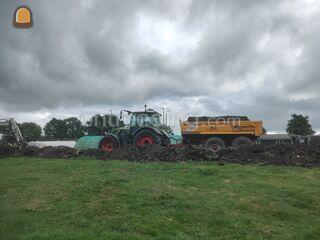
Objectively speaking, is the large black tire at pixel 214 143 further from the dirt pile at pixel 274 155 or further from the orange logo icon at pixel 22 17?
the orange logo icon at pixel 22 17

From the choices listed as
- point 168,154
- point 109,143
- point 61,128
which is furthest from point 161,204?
point 61,128

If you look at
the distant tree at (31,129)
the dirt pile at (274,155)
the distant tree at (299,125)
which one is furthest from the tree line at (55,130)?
the dirt pile at (274,155)

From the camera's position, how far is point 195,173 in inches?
553

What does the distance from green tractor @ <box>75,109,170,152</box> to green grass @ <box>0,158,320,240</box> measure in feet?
27.6

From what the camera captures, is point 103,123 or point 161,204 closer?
point 161,204

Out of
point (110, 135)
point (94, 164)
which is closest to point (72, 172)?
point (94, 164)

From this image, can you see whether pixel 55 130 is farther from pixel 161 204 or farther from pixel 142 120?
pixel 161 204

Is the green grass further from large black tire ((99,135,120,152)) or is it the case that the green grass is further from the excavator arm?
the excavator arm

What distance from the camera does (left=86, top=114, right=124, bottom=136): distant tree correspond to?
27728 mm

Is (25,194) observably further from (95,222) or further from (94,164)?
(94,164)

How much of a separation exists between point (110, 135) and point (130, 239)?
55.3 feet

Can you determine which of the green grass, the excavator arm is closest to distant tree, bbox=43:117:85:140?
the excavator arm

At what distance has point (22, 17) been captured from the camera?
4.95 meters

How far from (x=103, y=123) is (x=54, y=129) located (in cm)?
9568
